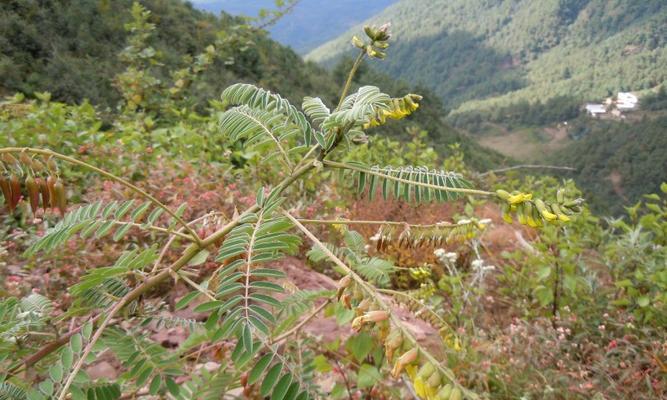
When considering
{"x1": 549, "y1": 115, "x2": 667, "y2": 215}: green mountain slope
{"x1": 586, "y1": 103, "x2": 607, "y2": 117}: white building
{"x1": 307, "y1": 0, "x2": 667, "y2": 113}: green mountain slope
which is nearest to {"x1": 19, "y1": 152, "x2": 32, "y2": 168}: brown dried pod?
{"x1": 549, "y1": 115, "x2": 667, "y2": 215}: green mountain slope

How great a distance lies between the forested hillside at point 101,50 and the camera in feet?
27.9

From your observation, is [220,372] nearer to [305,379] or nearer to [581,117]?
[305,379]

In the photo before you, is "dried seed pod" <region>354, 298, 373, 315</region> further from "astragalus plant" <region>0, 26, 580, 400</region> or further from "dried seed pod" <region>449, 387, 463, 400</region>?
"dried seed pod" <region>449, 387, 463, 400</region>

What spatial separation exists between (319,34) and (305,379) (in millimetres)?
196623

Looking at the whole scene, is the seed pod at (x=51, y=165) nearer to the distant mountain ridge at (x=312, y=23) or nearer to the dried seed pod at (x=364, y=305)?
the dried seed pod at (x=364, y=305)

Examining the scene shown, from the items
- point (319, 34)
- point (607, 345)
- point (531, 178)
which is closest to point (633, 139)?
point (531, 178)

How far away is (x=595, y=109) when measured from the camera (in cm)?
7338

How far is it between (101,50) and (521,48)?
428 feet

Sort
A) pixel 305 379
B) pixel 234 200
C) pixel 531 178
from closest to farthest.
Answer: pixel 305 379, pixel 234 200, pixel 531 178

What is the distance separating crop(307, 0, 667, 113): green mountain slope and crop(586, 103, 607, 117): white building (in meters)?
6.72

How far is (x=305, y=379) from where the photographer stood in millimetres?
1145

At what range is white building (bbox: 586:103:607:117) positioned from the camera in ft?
235

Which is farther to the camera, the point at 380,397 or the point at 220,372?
the point at 380,397

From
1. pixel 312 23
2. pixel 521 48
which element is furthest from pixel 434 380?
pixel 312 23
